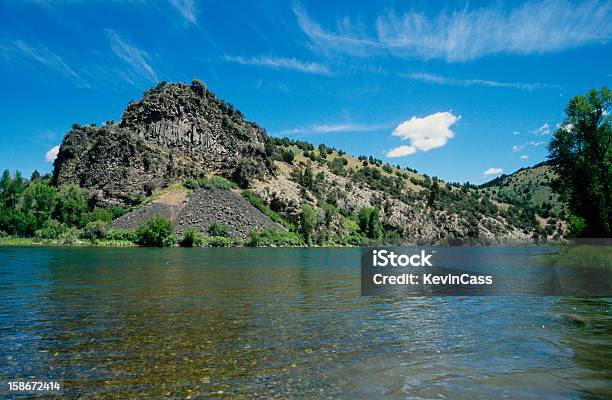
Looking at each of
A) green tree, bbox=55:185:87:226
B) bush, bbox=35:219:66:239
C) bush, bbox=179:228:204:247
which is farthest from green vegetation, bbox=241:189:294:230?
bush, bbox=35:219:66:239

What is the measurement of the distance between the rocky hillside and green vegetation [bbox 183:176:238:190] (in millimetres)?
5519

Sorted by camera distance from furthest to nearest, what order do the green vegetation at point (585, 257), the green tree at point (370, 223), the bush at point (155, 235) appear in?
1. the green tree at point (370, 223)
2. the bush at point (155, 235)
3. the green vegetation at point (585, 257)

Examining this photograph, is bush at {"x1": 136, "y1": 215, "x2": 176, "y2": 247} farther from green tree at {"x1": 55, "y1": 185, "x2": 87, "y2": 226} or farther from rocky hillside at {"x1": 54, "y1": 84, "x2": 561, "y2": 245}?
green tree at {"x1": 55, "y1": 185, "x2": 87, "y2": 226}

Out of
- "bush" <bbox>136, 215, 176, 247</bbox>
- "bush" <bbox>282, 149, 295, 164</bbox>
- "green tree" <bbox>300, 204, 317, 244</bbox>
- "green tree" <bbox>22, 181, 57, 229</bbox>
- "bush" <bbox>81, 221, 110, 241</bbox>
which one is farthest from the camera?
"bush" <bbox>282, 149, 295, 164</bbox>

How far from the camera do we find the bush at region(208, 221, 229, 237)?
106 meters

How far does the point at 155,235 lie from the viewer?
96375mm

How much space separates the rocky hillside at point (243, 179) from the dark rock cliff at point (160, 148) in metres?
0.33

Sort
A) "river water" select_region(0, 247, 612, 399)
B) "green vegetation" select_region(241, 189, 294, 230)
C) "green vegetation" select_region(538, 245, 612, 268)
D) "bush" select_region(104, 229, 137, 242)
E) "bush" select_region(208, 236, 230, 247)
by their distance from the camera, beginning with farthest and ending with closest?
1. "green vegetation" select_region(241, 189, 294, 230)
2. "bush" select_region(208, 236, 230, 247)
3. "bush" select_region(104, 229, 137, 242)
4. "green vegetation" select_region(538, 245, 612, 268)
5. "river water" select_region(0, 247, 612, 399)

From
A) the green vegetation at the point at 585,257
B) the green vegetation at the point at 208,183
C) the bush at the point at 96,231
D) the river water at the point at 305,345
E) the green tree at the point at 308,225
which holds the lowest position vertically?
the river water at the point at 305,345

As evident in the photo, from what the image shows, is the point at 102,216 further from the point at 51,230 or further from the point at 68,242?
the point at 68,242

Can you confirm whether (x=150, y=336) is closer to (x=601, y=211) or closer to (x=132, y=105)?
(x=601, y=211)

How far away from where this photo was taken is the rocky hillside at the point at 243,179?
13188 cm

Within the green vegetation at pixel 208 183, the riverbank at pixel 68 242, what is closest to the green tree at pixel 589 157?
the riverbank at pixel 68 242

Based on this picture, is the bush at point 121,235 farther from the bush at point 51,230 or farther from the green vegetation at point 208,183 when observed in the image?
the green vegetation at point 208,183
